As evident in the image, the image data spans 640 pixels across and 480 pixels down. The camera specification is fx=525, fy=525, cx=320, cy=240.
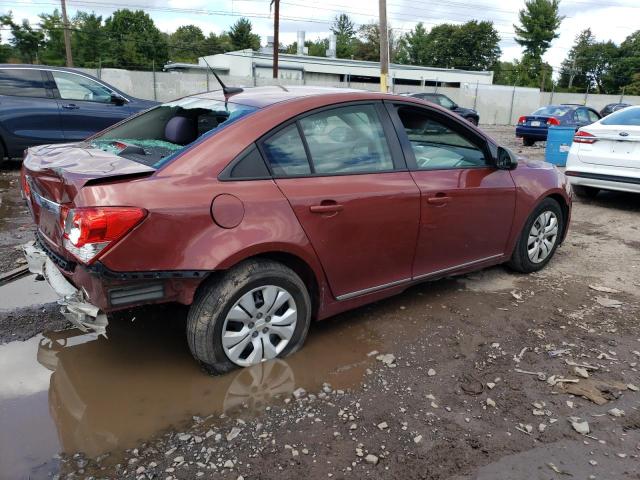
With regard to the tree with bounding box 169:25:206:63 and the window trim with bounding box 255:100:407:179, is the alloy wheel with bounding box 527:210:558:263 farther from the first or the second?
the tree with bounding box 169:25:206:63

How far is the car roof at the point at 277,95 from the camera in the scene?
3285mm

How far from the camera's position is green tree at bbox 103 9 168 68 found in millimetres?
57691

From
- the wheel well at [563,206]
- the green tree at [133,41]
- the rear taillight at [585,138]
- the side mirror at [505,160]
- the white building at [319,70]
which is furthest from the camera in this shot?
the green tree at [133,41]

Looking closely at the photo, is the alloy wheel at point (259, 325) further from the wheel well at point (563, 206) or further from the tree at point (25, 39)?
the tree at point (25, 39)

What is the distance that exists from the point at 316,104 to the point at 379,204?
74 centimetres

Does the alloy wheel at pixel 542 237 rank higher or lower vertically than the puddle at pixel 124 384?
higher

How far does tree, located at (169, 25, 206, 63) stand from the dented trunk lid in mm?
66993

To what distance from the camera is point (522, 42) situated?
224 ft

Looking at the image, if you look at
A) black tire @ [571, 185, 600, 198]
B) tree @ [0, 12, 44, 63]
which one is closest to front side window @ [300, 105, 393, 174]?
black tire @ [571, 185, 600, 198]

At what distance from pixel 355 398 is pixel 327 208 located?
1095 mm

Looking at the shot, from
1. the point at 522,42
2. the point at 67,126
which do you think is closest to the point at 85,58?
the point at 522,42

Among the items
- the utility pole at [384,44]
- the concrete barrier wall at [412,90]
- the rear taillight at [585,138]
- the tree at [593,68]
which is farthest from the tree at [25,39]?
the tree at [593,68]

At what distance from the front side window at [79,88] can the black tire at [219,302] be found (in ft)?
23.5

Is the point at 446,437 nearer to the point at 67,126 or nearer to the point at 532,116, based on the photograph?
the point at 67,126
